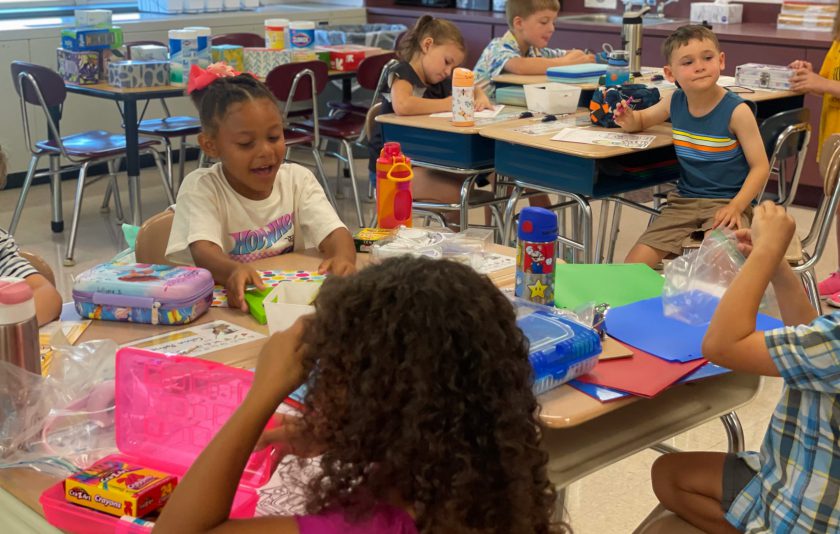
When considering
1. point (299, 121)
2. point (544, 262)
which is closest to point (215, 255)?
point (544, 262)

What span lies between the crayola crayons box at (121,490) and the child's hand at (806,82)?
3136mm

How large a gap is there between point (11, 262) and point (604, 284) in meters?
1.13

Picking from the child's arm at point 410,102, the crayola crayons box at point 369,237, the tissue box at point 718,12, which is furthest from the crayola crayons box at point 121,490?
the tissue box at point 718,12

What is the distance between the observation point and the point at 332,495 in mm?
1006

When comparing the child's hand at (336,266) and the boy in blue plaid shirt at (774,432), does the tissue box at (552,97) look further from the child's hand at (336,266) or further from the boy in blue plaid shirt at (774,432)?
the boy in blue plaid shirt at (774,432)

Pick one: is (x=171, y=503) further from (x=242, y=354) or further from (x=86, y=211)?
(x=86, y=211)

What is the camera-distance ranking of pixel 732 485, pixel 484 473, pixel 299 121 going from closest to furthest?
pixel 484 473, pixel 732 485, pixel 299 121

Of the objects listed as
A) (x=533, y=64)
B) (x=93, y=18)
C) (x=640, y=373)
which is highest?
(x=93, y=18)

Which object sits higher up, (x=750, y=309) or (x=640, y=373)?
(x=750, y=309)

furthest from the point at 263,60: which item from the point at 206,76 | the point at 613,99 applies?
the point at 206,76

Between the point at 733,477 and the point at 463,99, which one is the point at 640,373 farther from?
the point at 463,99

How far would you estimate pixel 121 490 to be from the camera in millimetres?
1161

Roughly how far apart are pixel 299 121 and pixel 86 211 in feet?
3.86

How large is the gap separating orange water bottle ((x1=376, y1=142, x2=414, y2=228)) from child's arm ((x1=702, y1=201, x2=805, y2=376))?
865 millimetres
